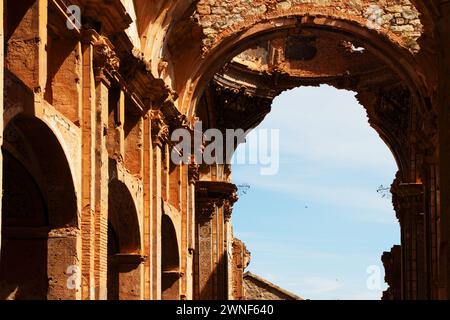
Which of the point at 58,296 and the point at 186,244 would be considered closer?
the point at 58,296

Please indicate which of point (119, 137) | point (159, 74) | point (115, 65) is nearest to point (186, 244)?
point (159, 74)

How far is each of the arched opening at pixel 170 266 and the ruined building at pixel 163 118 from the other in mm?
32

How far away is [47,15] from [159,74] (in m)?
7.38

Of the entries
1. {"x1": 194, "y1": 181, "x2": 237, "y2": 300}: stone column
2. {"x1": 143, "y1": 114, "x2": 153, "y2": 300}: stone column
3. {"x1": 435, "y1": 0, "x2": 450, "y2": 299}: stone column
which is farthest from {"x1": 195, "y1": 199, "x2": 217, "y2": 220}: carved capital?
{"x1": 435, "y1": 0, "x2": 450, "y2": 299}: stone column

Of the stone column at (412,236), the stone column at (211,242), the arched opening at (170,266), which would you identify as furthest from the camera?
the stone column at (211,242)

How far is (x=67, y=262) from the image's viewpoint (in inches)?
622

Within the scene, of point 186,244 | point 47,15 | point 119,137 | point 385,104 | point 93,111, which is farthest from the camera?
point 385,104

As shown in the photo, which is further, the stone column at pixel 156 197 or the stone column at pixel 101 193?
the stone column at pixel 156 197

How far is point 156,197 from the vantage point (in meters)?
22.3

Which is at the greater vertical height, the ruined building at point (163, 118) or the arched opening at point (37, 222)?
the ruined building at point (163, 118)

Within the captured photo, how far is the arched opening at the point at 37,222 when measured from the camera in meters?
15.8

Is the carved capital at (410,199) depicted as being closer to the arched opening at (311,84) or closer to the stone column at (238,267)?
the arched opening at (311,84)

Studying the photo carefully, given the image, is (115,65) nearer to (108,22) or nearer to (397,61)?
(108,22)

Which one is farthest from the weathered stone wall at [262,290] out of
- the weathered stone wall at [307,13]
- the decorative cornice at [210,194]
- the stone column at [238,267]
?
the weathered stone wall at [307,13]
